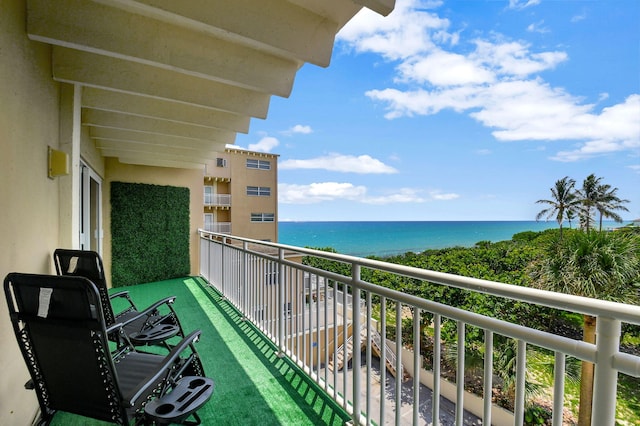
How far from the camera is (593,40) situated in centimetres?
2502

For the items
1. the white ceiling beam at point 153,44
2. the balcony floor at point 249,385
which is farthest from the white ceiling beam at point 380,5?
the balcony floor at point 249,385

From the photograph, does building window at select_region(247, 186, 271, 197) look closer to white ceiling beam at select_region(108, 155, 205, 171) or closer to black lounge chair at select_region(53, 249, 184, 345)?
white ceiling beam at select_region(108, 155, 205, 171)

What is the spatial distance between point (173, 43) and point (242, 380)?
2823 mm

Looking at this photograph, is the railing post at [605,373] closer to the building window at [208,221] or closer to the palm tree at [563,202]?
the building window at [208,221]

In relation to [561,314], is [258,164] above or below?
above

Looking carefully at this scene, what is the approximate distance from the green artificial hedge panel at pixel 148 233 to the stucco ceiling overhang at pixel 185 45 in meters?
4.12

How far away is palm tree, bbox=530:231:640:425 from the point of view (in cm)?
743

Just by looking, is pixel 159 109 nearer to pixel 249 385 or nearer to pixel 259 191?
pixel 249 385

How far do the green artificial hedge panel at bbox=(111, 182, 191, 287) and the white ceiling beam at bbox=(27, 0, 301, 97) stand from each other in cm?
539

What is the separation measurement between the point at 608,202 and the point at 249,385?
153 ft

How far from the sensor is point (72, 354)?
1.33 meters

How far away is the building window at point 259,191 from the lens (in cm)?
2236

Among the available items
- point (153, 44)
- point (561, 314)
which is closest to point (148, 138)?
point (153, 44)

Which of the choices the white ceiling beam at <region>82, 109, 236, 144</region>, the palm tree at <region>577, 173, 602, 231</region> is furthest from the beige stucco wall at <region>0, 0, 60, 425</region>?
the palm tree at <region>577, 173, 602, 231</region>
